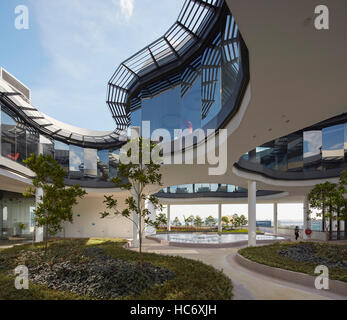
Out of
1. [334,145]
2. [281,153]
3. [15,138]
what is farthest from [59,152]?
[334,145]

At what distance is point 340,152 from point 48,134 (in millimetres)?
31095

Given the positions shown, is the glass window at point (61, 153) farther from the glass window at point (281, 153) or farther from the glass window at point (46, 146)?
the glass window at point (281, 153)

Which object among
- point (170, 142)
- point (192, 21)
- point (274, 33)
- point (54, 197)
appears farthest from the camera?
point (170, 142)

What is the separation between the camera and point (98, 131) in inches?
1288

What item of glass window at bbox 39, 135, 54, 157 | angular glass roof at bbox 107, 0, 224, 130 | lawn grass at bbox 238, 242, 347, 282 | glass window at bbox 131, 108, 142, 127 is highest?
angular glass roof at bbox 107, 0, 224, 130

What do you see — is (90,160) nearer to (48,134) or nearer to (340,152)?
(48,134)

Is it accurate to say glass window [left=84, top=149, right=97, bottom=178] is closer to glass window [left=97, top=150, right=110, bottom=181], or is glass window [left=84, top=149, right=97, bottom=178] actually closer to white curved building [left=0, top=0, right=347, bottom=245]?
white curved building [left=0, top=0, right=347, bottom=245]

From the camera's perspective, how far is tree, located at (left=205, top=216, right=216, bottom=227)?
53250 millimetres

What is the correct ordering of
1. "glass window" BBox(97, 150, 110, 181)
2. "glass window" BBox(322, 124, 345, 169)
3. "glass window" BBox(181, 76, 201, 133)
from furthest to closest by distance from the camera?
"glass window" BBox(97, 150, 110, 181)
"glass window" BBox(322, 124, 345, 169)
"glass window" BBox(181, 76, 201, 133)

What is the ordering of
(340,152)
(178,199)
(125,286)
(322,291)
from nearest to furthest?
1. (125,286)
2. (322,291)
3. (340,152)
4. (178,199)

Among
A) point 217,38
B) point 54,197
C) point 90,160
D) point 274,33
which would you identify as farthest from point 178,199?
point 274,33

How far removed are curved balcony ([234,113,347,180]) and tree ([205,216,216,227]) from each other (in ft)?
87.2

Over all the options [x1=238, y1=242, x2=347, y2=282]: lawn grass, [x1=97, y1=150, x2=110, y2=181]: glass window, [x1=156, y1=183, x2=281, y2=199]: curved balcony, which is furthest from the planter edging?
[x1=156, y1=183, x2=281, y2=199]: curved balcony

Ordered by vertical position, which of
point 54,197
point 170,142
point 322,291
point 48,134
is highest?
point 48,134
